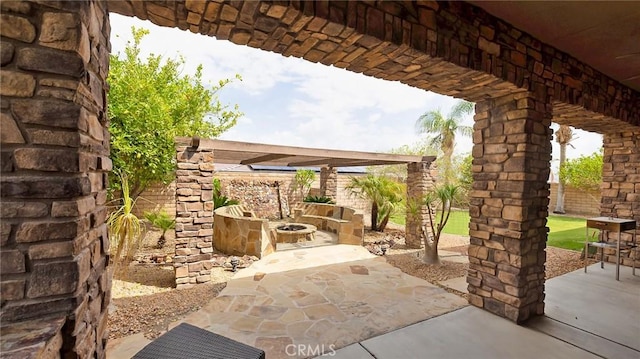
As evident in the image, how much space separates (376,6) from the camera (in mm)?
1925

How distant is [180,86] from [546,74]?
981cm

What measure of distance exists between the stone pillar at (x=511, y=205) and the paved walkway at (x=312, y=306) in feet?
2.14

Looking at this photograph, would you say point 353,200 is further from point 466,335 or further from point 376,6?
point 376,6

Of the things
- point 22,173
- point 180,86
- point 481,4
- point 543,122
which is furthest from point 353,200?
point 22,173

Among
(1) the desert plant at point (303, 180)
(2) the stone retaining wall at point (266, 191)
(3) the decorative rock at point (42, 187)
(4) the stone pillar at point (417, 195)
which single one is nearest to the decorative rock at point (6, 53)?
(3) the decorative rock at point (42, 187)

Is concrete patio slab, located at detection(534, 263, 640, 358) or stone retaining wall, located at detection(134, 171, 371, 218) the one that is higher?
stone retaining wall, located at detection(134, 171, 371, 218)

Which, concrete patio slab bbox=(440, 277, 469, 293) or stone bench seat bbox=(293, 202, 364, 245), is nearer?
concrete patio slab bbox=(440, 277, 469, 293)

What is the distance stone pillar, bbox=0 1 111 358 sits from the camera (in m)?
1.07

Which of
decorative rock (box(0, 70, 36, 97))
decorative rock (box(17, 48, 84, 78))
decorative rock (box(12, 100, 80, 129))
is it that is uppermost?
decorative rock (box(17, 48, 84, 78))

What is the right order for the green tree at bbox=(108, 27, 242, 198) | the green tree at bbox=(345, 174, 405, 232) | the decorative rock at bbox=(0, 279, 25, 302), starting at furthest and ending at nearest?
the green tree at bbox=(345, 174, 405, 232)
the green tree at bbox=(108, 27, 242, 198)
the decorative rock at bbox=(0, 279, 25, 302)

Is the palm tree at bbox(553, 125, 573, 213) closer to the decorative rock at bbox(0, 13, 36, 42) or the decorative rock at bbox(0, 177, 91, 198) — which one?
the decorative rock at bbox(0, 177, 91, 198)

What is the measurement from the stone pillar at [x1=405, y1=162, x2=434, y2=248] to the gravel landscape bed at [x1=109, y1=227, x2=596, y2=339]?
2.39 feet

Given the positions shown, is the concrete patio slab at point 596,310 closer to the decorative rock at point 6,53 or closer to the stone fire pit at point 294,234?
the decorative rock at point 6,53

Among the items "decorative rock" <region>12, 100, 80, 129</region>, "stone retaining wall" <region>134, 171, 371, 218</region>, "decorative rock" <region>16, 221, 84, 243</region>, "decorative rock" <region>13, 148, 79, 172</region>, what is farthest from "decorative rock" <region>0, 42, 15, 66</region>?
"stone retaining wall" <region>134, 171, 371, 218</region>
